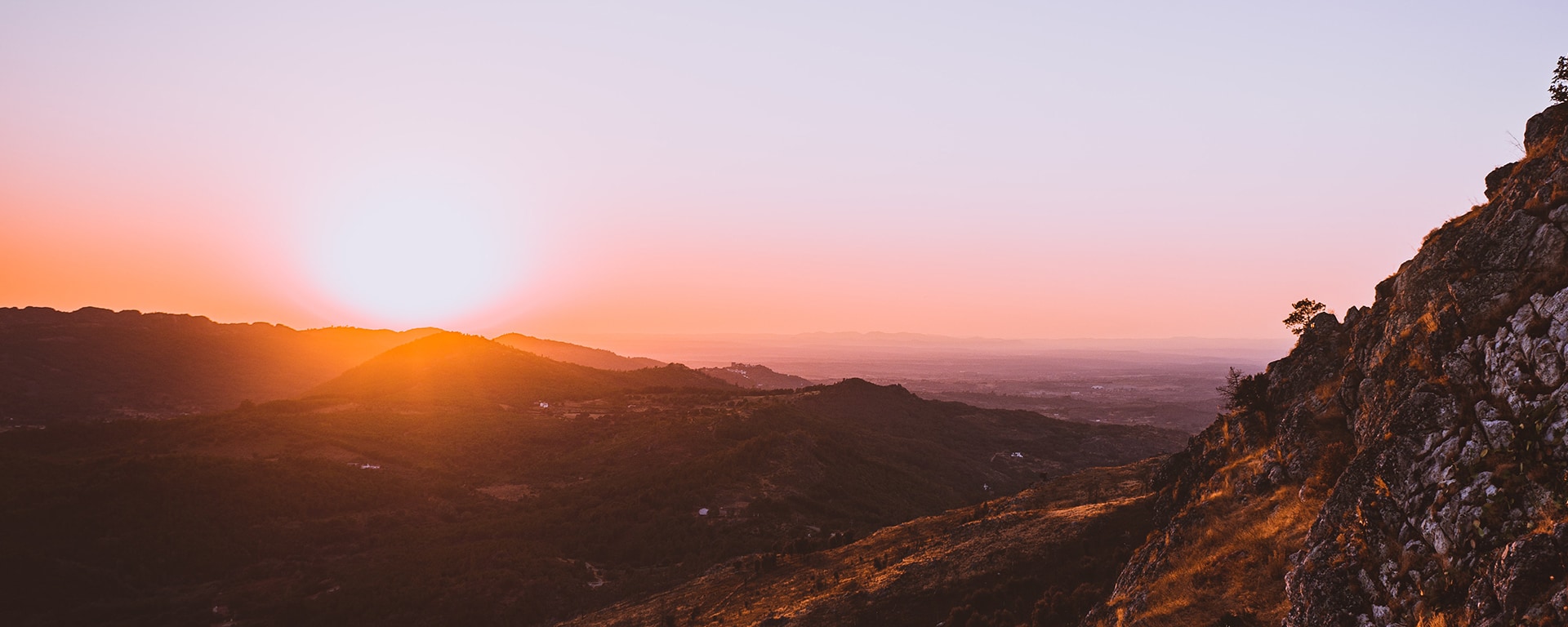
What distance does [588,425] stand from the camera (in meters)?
93.6

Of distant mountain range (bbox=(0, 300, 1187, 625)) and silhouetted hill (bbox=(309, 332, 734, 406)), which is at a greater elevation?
silhouetted hill (bbox=(309, 332, 734, 406))

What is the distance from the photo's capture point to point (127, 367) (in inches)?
4897

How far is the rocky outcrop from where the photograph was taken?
10672 millimetres

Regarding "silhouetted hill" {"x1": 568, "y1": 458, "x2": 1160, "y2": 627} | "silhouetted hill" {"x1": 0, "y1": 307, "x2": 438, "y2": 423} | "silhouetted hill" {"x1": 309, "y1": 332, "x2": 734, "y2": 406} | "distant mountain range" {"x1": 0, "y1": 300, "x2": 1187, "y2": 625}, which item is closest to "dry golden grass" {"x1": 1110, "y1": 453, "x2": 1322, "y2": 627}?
"silhouetted hill" {"x1": 568, "y1": 458, "x2": 1160, "y2": 627}

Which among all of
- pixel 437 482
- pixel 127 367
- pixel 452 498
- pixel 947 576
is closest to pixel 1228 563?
pixel 947 576

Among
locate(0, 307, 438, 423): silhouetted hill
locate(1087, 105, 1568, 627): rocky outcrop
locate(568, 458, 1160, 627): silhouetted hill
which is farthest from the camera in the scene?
locate(0, 307, 438, 423): silhouetted hill

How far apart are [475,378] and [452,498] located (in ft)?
224

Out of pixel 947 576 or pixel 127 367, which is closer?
pixel 947 576

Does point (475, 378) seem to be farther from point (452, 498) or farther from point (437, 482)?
point (452, 498)

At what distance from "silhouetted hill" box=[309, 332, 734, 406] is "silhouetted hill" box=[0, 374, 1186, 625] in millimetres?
8632

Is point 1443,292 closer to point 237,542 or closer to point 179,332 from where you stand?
point 237,542

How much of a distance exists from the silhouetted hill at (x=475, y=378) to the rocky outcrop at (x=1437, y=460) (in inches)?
4297

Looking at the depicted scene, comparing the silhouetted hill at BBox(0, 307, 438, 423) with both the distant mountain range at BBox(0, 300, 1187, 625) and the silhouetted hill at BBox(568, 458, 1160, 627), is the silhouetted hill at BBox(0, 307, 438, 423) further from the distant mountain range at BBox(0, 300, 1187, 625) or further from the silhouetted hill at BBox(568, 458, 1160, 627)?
the silhouetted hill at BBox(568, 458, 1160, 627)

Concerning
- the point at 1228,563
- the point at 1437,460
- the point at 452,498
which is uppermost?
the point at 1437,460
